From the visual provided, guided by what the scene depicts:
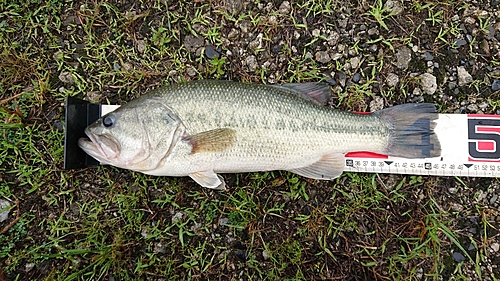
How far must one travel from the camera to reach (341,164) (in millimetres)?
3510

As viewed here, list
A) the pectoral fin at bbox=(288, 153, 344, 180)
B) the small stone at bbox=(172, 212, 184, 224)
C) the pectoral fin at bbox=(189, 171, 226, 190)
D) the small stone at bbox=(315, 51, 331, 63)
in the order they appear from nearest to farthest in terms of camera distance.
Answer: the pectoral fin at bbox=(189, 171, 226, 190), the pectoral fin at bbox=(288, 153, 344, 180), the small stone at bbox=(172, 212, 184, 224), the small stone at bbox=(315, 51, 331, 63)

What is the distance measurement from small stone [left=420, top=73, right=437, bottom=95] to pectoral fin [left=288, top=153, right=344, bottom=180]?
50.2 inches

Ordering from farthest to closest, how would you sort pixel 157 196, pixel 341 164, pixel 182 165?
1. pixel 157 196
2. pixel 341 164
3. pixel 182 165

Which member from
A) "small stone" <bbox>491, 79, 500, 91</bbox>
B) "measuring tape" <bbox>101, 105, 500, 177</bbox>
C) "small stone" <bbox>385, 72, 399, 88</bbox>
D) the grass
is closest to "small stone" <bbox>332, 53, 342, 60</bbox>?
the grass

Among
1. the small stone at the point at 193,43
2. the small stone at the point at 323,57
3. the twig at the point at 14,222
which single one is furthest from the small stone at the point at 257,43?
→ the twig at the point at 14,222

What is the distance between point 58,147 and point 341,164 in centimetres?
294

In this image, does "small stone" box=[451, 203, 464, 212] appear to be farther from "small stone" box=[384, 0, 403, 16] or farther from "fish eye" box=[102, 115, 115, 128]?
"fish eye" box=[102, 115, 115, 128]

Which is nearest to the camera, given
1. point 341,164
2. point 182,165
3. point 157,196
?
point 182,165

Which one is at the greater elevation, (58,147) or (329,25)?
(329,25)

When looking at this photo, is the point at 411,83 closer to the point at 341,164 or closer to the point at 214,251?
the point at 341,164

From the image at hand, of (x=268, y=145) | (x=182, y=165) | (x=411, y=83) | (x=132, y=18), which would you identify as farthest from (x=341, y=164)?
(x=132, y=18)

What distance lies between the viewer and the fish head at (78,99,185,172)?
10.4ft

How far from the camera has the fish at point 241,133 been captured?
3.20 m

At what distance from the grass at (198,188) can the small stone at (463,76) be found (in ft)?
0.29
